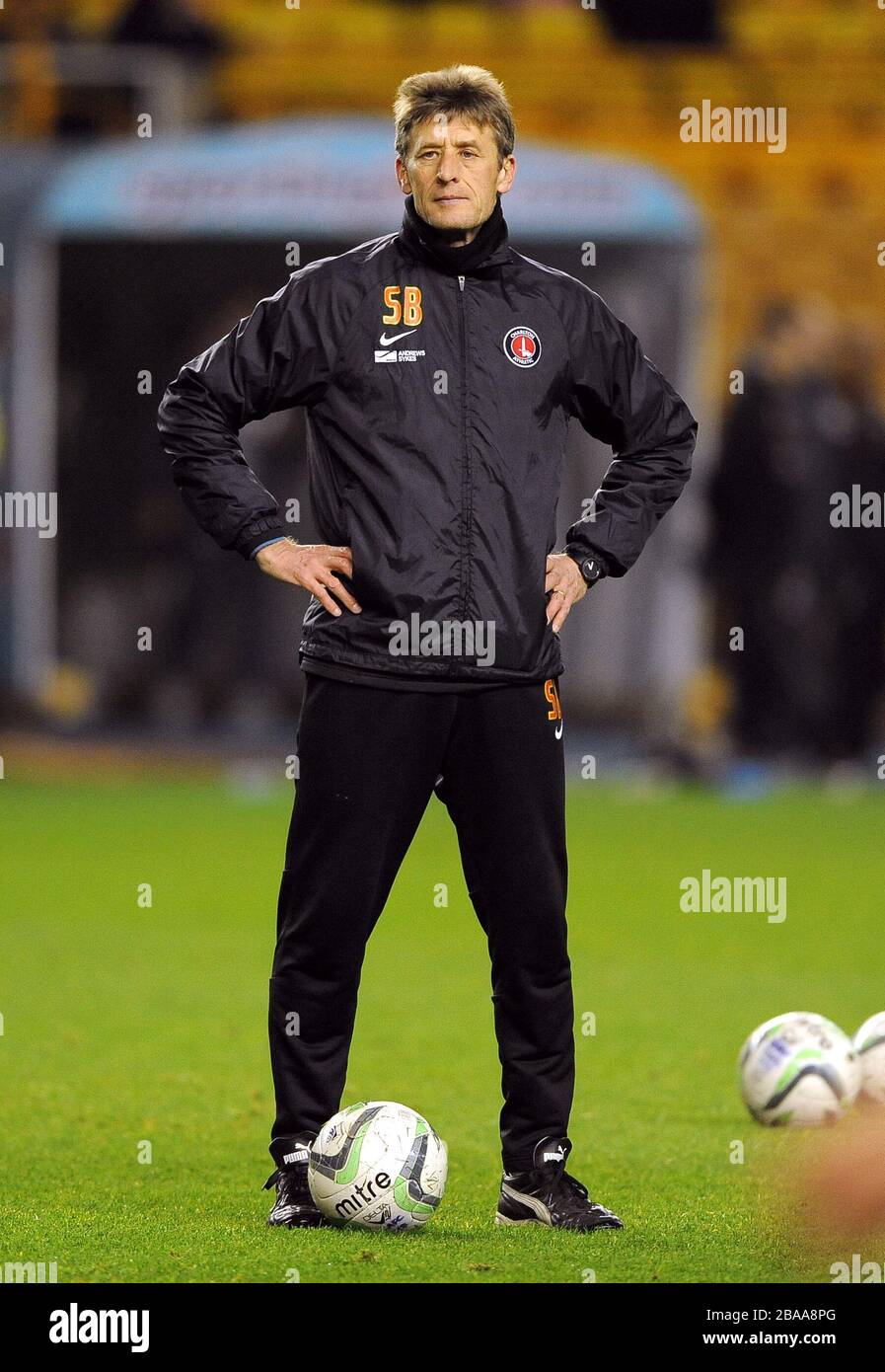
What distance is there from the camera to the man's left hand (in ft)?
16.7

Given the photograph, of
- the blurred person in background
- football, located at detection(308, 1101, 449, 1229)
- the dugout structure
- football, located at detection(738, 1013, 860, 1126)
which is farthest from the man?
the dugout structure

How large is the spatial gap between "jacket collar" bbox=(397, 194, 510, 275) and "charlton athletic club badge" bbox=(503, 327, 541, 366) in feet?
0.52

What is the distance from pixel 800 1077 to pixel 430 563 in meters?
2.17

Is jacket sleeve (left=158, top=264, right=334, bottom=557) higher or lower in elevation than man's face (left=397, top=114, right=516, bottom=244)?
lower

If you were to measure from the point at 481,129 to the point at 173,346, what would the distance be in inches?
532

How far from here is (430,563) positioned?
4.90 meters

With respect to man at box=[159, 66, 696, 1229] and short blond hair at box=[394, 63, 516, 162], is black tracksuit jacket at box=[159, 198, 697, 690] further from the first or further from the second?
short blond hair at box=[394, 63, 516, 162]

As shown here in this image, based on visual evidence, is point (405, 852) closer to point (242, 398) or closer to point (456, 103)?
point (242, 398)

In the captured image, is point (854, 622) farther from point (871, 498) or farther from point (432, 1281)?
point (432, 1281)

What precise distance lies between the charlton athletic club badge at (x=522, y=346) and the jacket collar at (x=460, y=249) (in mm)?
158

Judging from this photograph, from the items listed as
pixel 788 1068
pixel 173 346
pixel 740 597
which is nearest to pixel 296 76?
pixel 173 346

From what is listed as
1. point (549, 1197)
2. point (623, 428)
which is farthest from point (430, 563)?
point (549, 1197)

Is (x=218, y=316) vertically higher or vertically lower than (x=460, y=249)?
higher

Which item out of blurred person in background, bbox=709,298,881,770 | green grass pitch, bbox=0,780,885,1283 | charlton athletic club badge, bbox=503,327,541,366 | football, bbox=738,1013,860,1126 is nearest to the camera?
green grass pitch, bbox=0,780,885,1283
